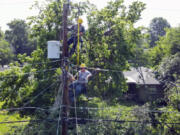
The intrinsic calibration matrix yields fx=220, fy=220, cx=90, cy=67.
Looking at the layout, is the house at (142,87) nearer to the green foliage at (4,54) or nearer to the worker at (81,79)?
the worker at (81,79)

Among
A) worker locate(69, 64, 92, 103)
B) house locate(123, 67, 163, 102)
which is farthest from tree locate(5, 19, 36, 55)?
worker locate(69, 64, 92, 103)

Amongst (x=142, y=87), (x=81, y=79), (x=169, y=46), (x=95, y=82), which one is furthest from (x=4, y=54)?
(x=81, y=79)

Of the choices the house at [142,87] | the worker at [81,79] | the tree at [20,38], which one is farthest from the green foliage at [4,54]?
the worker at [81,79]

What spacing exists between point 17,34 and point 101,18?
3953cm

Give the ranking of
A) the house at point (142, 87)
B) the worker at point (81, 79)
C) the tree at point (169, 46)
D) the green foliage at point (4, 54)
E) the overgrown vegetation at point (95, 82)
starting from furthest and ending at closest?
1. the green foliage at point (4, 54)
2. the house at point (142, 87)
3. the tree at point (169, 46)
4. the overgrown vegetation at point (95, 82)
5. the worker at point (81, 79)

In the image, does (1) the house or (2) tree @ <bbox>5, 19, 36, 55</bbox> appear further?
(2) tree @ <bbox>5, 19, 36, 55</bbox>

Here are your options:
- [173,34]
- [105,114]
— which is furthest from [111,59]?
[173,34]

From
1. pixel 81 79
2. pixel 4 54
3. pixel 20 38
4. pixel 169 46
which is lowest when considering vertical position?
pixel 81 79

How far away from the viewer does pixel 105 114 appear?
1231 cm

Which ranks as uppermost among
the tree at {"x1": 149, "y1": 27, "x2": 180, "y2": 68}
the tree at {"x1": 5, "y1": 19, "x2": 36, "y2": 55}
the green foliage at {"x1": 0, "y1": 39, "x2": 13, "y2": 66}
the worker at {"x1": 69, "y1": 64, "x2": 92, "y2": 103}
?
the tree at {"x1": 5, "y1": 19, "x2": 36, "y2": 55}

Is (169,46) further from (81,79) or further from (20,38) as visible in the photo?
(20,38)

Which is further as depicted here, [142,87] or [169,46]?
[142,87]

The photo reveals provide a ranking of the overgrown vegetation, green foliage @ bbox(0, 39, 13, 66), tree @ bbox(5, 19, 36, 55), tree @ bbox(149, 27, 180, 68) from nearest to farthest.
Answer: the overgrown vegetation → tree @ bbox(149, 27, 180, 68) → green foliage @ bbox(0, 39, 13, 66) → tree @ bbox(5, 19, 36, 55)

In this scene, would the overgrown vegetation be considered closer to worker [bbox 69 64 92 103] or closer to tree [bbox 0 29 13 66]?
worker [bbox 69 64 92 103]
